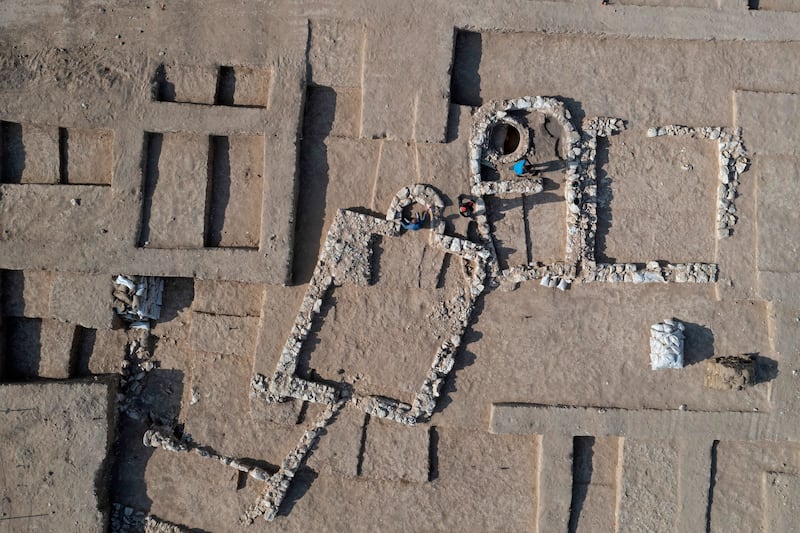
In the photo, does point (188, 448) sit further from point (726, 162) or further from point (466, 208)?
point (726, 162)

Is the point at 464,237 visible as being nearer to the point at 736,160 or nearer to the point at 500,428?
the point at 500,428

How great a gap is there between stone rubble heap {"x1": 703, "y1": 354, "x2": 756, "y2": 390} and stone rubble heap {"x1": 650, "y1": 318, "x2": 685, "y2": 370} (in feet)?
1.19

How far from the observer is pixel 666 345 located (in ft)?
19.2

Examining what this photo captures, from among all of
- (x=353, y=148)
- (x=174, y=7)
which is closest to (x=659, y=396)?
(x=353, y=148)

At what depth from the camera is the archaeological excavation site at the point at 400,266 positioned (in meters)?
5.81

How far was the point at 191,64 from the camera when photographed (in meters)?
5.84

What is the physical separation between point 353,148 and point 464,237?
1557 mm

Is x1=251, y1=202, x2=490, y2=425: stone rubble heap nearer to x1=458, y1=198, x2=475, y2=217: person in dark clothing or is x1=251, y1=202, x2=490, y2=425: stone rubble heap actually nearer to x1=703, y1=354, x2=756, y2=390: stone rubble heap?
x1=458, y1=198, x2=475, y2=217: person in dark clothing

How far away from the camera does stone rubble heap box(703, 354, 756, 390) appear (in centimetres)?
580

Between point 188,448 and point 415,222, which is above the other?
point 415,222

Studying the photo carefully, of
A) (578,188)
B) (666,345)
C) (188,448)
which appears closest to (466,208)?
(578,188)

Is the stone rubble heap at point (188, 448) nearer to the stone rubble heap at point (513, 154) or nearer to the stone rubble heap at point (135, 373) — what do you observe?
the stone rubble heap at point (135, 373)

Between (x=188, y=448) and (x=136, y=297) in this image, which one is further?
(x=188, y=448)

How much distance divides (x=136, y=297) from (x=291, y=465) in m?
2.50
